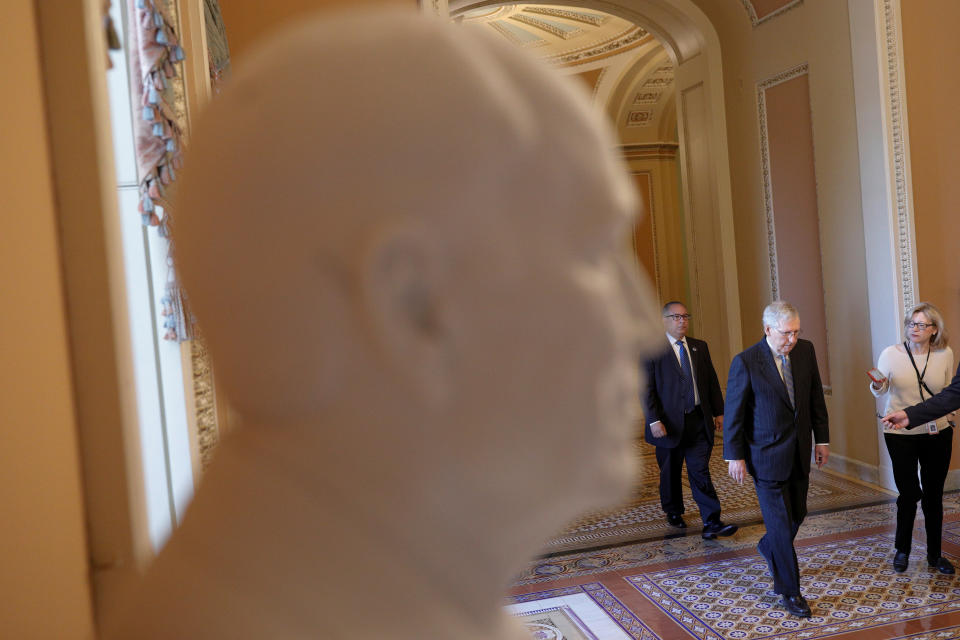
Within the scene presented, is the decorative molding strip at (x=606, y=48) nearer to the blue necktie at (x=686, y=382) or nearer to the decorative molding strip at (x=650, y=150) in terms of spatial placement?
the decorative molding strip at (x=650, y=150)

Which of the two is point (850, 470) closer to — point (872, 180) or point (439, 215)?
point (872, 180)

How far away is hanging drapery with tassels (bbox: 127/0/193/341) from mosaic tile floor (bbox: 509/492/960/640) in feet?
10.9

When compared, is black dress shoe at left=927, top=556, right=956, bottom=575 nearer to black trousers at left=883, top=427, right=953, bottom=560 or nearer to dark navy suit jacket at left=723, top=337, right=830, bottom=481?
black trousers at left=883, top=427, right=953, bottom=560

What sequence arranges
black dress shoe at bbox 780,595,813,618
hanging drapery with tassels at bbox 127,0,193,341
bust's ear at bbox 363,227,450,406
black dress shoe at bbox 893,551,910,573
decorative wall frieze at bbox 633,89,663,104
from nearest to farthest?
bust's ear at bbox 363,227,450,406
hanging drapery with tassels at bbox 127,0,193,341
black dress shoe at bbox 780,595,813,618
black dress shoe at bbox 893,551,910,573
decorative wall frieze at bbox 633,89,663,104

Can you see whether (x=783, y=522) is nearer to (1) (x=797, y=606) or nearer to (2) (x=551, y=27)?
(1) (x=797, y=606)

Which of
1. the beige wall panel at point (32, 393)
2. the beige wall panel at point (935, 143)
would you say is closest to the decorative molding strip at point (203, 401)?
the beige wall panel at point (32, 393)

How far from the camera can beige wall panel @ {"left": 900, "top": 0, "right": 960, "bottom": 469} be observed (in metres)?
7.19

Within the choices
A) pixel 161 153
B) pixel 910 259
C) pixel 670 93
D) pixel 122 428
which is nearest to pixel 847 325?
pixel 910 259

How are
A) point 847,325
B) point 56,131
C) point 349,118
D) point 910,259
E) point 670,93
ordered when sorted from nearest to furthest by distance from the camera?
1. point 349,118
2. point 56,131
3. point 910,259
4. point 847,325
5. point 670,93

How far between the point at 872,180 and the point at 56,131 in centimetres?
740

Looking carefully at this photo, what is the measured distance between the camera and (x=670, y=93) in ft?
53.9

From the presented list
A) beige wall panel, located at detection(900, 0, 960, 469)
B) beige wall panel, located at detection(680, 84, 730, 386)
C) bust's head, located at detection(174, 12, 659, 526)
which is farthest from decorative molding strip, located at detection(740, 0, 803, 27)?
bust's head, located at detection(174, 12, 659, 526)

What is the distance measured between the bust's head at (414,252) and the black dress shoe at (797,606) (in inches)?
182

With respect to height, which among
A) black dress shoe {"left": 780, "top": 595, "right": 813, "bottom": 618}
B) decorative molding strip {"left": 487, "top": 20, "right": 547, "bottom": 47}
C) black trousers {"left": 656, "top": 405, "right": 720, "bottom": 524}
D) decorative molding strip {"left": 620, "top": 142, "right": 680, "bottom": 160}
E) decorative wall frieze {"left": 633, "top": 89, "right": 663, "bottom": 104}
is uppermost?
decorative molding strip {"left": 487, "top": 20, "right": 547, "bottom": 47}
